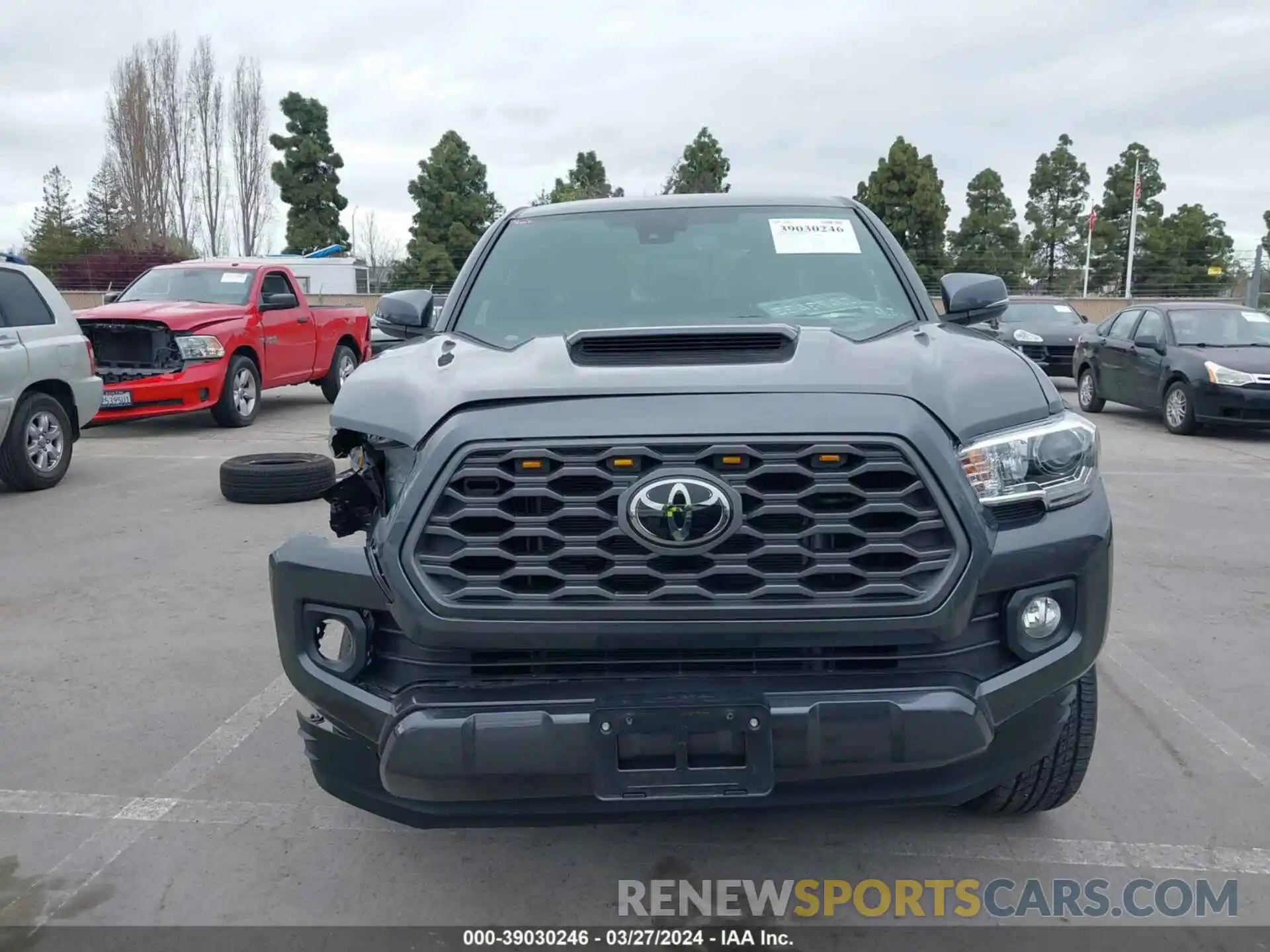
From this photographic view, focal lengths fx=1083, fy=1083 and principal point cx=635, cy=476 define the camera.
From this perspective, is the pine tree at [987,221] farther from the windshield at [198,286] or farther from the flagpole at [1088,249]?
the windshield at [198,286]

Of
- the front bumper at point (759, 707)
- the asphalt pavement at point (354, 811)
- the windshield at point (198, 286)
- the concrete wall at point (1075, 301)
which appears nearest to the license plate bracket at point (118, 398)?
the windshield at point (198, 286)

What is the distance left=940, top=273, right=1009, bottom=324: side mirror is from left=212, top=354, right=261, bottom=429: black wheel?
9357mm

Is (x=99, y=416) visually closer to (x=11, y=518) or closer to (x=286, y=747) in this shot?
(x=11, y=518)

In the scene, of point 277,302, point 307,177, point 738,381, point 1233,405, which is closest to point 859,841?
point 738,381

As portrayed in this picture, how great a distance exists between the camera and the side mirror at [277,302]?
11938 mm

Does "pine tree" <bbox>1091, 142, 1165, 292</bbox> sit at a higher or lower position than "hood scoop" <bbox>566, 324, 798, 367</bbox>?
higher

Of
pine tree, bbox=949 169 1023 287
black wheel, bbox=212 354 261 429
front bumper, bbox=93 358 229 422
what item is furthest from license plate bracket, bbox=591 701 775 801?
pine tree, bbox=949 169 1023 287

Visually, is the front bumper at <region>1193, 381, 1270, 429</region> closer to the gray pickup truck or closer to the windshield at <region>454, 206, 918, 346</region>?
the windshield at <region>454, 206, 918, 346</region>

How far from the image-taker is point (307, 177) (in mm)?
42875

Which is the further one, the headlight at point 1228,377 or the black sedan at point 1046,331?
the black sedan at point 1046,331

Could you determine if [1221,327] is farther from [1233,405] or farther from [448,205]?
[448,205]

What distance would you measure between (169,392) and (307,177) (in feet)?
115

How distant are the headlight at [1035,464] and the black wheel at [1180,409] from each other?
9865mm

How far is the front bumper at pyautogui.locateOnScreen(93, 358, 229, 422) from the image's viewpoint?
10.6 meters
